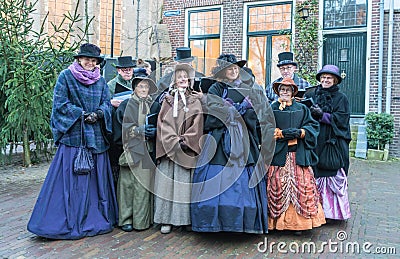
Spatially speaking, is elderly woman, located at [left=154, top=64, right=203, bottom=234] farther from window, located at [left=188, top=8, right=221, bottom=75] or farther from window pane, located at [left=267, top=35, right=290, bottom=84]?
window, located at [left=188, top=8, right=221, bottom=75]

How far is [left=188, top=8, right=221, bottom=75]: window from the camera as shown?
12.1 meters

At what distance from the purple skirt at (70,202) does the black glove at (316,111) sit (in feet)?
7.37

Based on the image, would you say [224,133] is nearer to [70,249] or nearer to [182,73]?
[182,73]

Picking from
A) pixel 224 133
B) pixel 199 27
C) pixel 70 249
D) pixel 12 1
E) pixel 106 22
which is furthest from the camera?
pixel 106 22

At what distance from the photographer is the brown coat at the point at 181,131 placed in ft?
12.6

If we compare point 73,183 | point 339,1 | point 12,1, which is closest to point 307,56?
point 339,1

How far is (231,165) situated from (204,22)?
30.6ft

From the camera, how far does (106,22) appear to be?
1897 cm

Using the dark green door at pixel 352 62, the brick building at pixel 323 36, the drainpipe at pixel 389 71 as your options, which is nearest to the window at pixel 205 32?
the brick building at pixel 323 36

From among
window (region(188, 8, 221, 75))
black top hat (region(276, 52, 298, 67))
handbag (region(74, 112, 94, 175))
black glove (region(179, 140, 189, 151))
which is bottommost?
handbag (region(74, 112, 94, 175))

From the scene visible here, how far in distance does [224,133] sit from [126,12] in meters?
16.7

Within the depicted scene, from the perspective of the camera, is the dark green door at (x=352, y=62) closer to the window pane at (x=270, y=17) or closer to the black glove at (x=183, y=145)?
the window pane at (x=270, y=17)

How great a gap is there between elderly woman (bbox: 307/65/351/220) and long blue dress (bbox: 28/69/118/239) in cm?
226

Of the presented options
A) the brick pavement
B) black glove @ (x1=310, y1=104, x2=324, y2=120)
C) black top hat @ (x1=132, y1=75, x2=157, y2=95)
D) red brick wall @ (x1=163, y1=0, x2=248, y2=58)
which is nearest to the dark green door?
red brick wall @ (x1=163, y1=0, x2=248, y2=58)
